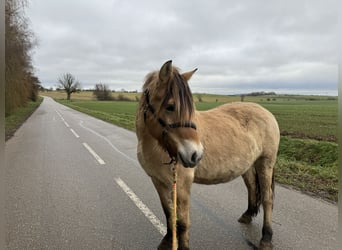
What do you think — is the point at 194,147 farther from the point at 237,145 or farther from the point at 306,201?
the point at 306,201

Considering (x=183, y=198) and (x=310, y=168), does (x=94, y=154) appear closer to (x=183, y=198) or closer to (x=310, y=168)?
(x=310, y=168)

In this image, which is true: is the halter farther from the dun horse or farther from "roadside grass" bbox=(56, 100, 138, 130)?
"roadside grass" bbox=(56, 100, 138, 130)

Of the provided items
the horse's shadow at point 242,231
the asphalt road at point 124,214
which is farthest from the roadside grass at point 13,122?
the horse's shadow at point 242,231

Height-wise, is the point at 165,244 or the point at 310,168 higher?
the point at 165,244

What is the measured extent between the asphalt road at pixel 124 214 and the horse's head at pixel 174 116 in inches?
64.0

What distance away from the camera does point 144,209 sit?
432cm

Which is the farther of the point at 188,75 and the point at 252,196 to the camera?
the point at 252,196

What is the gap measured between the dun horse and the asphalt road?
0.39m

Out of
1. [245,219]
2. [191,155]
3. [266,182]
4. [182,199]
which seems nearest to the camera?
[191,155]

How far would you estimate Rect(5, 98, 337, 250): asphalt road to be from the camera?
132 inches

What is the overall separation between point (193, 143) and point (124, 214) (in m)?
2.48

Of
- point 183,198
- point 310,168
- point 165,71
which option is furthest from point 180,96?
point 310,168

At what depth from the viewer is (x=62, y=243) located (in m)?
3.33

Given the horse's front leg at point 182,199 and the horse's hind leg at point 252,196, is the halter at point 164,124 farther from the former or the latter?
the horse's hind leg at point 252,196
